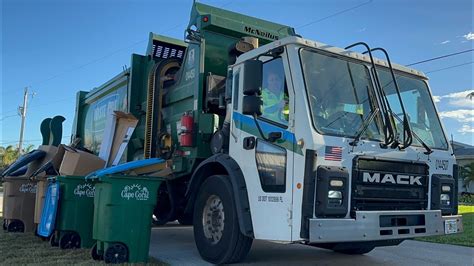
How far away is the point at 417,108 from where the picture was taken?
230 inches

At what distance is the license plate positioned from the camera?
540 centimetres

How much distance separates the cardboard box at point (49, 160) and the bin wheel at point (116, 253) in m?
2.88

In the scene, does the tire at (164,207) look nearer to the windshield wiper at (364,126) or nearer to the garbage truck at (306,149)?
the garbage truck at (306,149)

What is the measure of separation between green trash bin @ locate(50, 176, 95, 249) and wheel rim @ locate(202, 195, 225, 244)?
1.91m

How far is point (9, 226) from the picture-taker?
8.69m

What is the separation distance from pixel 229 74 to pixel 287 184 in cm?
190

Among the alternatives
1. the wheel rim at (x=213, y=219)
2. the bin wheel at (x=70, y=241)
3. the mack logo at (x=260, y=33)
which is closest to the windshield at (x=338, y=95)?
the wheel rim at (x=213, y=219)

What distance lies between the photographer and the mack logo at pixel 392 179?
4.86 m

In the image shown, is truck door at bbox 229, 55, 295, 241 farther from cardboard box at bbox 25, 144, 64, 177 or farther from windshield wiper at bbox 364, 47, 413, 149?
cardboard box at bbox 25, 144, 64, 177

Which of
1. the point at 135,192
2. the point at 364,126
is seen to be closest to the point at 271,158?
the point at 364,126

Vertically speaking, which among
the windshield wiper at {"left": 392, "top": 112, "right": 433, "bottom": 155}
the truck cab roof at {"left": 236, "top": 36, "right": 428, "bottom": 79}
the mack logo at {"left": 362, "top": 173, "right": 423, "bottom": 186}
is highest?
the truck cab roof at {"left": 236, "top": 36, "right": 428, "bottom": 79}

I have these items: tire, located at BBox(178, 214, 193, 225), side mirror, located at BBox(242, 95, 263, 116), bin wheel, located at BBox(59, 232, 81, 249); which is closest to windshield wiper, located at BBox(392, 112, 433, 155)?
side mirror, located at BBox(242, 95, 263, 116)

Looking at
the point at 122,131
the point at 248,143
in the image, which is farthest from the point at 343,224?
the point at 122,131

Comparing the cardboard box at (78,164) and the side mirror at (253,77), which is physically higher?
the side mirror at (253,77)
